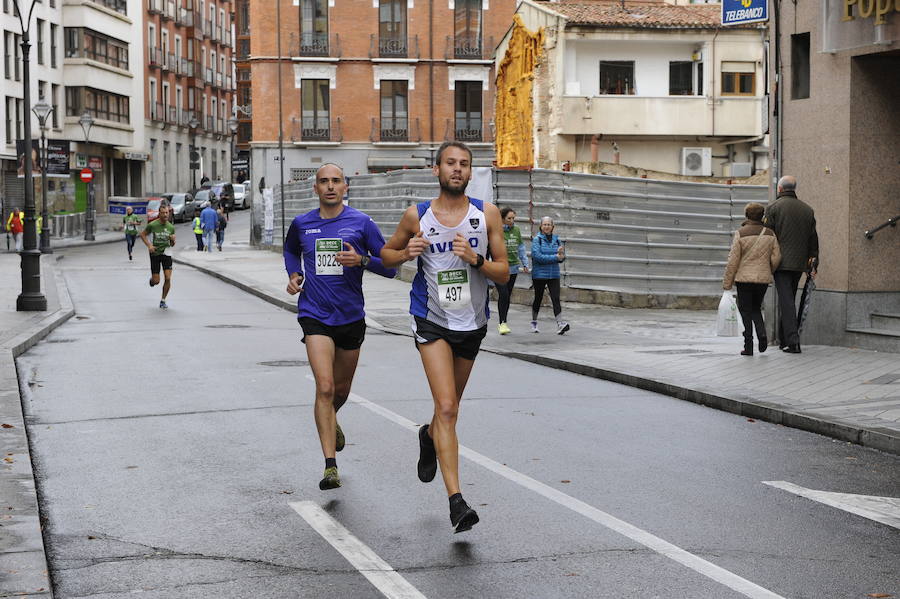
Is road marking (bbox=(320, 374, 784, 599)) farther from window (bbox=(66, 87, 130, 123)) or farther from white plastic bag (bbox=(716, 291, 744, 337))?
window (bbox=(66, 87, 130, 123))

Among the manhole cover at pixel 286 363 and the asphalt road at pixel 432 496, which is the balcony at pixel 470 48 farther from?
the asphalt road at pixel 432 496

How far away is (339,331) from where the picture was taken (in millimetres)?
7664

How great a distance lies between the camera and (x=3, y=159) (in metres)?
61.9

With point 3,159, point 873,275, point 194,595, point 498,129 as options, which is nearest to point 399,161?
point 498,129

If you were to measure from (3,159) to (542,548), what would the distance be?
60.5 m

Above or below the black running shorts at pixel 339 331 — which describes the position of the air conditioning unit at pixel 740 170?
above

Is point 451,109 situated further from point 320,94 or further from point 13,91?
point 13,91

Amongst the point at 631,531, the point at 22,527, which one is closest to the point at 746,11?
the point at 631,531

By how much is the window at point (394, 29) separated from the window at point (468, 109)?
11.1 ft

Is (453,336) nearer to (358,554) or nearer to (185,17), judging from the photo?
(358,554)

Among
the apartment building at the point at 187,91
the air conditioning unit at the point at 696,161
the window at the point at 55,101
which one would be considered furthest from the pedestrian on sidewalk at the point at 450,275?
the apartment building at the point at 187,91

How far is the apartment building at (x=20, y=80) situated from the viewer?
62.0m

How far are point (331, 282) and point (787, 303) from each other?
8.05 metres

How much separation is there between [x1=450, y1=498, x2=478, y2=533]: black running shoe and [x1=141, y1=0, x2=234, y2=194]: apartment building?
254 ft
